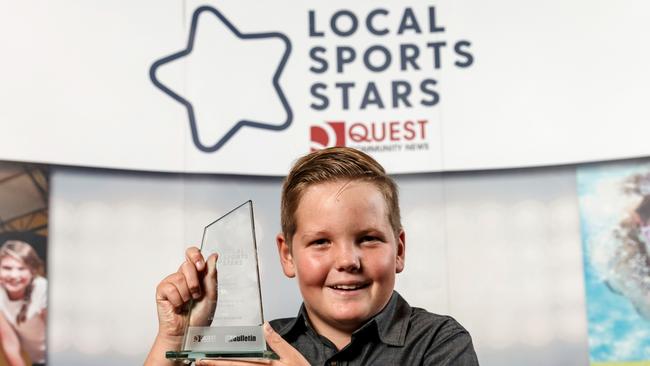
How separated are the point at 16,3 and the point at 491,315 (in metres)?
1.51

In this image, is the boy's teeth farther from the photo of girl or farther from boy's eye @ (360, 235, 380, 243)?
the photo of girl

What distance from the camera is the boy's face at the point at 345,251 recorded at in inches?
40.6

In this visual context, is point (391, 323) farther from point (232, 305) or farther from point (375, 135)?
point (375, 135)

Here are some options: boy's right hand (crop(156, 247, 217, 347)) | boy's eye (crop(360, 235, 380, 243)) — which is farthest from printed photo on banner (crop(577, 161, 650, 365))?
boy's right hand (crop(156, 247, 217, 347))

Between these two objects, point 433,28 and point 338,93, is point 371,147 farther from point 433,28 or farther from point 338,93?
point 433,28

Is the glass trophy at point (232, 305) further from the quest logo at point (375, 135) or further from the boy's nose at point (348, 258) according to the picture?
the quest logo at point (375, 135)

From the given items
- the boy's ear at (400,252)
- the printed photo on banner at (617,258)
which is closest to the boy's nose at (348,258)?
the boy's ear at (400,252)

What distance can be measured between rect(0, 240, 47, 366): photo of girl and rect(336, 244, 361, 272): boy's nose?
127cm

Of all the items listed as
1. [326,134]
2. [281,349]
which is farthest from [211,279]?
[326,134]

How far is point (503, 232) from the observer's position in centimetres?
207

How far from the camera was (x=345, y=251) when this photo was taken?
1.03 metres

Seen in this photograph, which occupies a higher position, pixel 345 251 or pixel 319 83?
pixel 319 83

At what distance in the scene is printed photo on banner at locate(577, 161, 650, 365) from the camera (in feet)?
6.57

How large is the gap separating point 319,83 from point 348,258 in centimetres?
119
